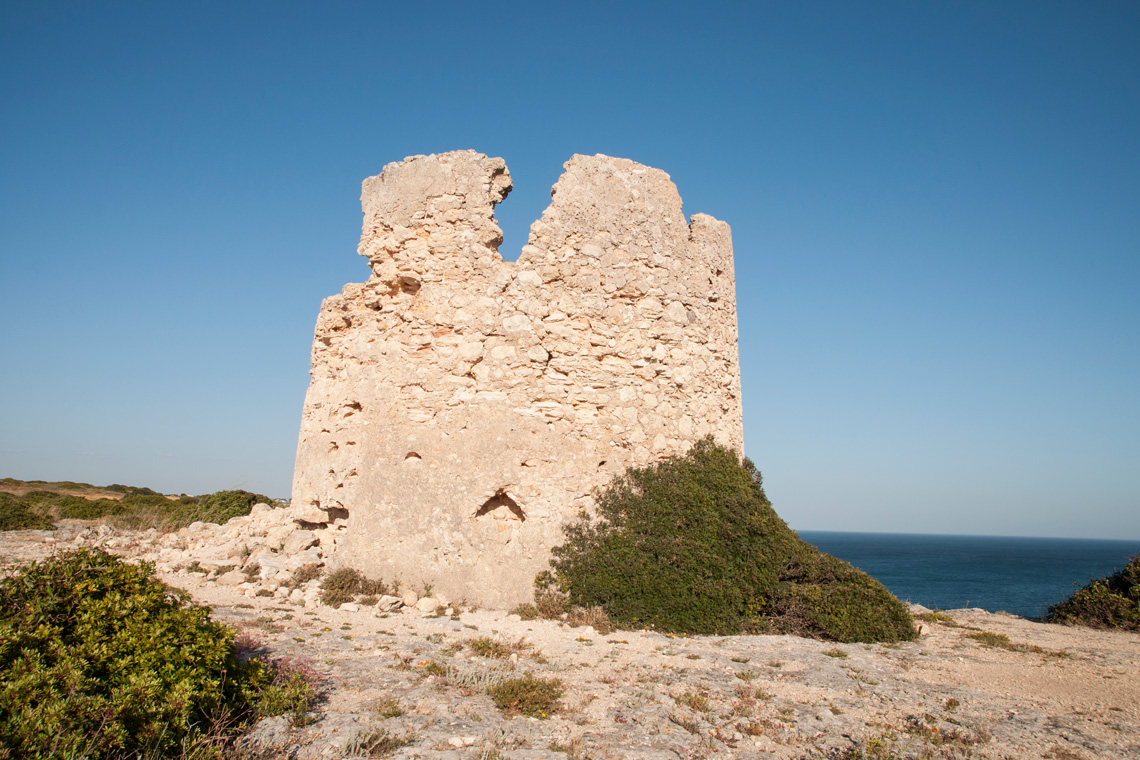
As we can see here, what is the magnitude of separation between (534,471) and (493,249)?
3.68 m

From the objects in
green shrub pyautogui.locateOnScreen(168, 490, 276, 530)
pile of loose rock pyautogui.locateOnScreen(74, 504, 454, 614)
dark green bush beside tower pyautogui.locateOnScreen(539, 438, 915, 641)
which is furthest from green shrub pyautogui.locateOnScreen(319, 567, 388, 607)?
green shrub pyautogui.locateOnScreen(168, 490, 276, 530)

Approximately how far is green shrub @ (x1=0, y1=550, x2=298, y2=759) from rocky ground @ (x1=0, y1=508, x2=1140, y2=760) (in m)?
0.53

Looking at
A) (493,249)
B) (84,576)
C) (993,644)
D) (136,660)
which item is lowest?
(993,644)

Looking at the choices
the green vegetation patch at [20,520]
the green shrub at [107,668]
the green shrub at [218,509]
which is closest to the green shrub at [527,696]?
the green shrub at [107,668]

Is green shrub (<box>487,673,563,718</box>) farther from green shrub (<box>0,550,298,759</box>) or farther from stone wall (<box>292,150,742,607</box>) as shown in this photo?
stone wall (<box>292,150,742,607</box>)

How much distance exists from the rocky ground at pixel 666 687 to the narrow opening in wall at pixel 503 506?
53.8 inches

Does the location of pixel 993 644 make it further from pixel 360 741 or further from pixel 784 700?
pixel 360 741

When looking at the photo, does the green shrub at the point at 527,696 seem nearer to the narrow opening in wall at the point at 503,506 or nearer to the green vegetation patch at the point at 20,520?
the narrow opening in wall at the point at 503,506

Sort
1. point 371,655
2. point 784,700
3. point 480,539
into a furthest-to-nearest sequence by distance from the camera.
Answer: point 480,539
point 371,655
point 784,700

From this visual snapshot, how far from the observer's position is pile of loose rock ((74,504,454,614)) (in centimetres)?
884

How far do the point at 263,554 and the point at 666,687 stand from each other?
7508mm

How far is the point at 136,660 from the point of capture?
3.90 metres

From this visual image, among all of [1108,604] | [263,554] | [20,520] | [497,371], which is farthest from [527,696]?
[20,520]

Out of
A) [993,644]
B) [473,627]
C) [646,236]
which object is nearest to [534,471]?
[473,627]
